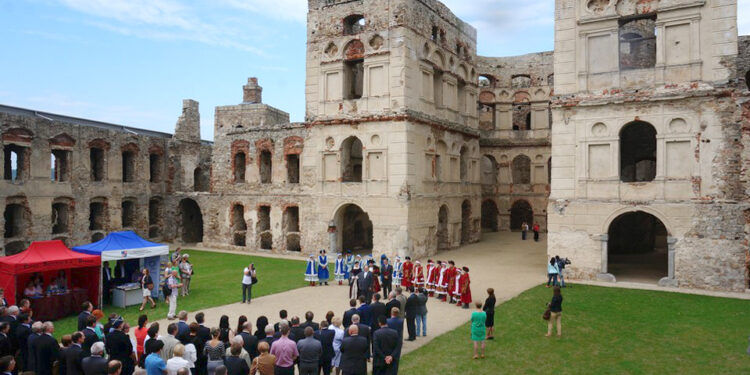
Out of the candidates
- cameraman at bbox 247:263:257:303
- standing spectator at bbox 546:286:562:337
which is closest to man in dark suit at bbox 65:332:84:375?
cameraman at bbox 247:263:257:303

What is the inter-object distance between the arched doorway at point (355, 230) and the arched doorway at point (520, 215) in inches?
525

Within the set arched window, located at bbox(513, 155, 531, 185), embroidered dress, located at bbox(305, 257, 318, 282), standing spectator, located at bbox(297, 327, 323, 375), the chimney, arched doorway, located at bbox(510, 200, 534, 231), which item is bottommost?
embroidered dress, located at bbox(305, 257, 318, 282)

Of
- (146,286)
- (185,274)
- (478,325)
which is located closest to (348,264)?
(185,274)

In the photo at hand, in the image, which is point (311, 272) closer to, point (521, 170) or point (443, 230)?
point (443, 230)

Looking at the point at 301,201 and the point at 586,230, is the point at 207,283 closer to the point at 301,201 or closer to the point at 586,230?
the point at 301,201

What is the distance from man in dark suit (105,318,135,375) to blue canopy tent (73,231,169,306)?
7904 millimetres

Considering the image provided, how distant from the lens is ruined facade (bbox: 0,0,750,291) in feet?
65.1

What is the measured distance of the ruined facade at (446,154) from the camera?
19.8 m

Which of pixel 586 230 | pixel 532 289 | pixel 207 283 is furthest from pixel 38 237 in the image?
pixel 586 230

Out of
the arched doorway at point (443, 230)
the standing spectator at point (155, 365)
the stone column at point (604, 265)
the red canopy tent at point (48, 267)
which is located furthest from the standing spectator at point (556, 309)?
the arched doorway at point (443, 230)

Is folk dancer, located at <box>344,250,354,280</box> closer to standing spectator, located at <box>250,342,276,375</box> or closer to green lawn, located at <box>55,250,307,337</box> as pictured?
green lawn, located at <box>55,250,307,337</box>

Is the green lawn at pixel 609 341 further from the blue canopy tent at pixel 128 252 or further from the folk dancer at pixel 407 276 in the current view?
the blue canopy tent at pixel 128 252

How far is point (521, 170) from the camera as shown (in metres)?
42.8

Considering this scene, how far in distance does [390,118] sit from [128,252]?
14.5 meters
